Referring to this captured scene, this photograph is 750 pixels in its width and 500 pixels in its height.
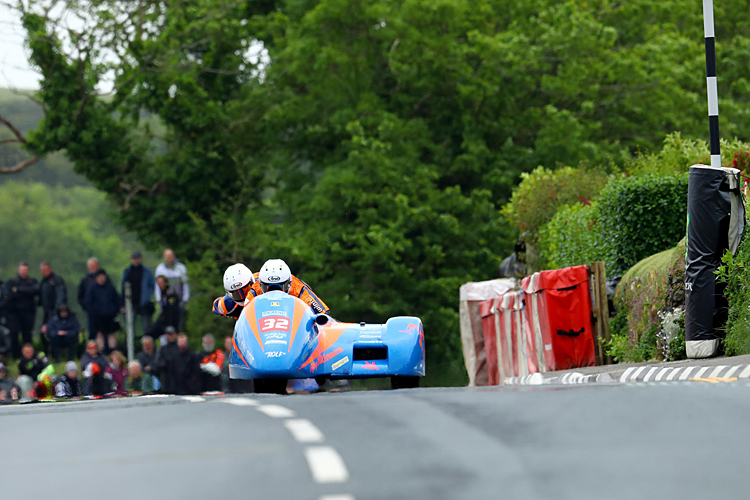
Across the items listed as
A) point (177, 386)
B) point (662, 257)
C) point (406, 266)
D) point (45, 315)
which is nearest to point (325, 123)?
point (406, 266)

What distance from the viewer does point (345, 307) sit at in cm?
3388

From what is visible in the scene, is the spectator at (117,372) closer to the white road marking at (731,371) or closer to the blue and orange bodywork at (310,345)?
the blue and orange bodywork at (310,345)

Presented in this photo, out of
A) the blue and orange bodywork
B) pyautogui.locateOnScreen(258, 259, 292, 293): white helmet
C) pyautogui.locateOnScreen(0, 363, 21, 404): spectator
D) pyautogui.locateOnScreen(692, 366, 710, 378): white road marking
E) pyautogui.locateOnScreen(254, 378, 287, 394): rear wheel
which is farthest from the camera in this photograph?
pyautogui.locateOnScreen(0, 363, 21, 404): spectator

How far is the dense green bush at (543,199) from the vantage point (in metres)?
24.6

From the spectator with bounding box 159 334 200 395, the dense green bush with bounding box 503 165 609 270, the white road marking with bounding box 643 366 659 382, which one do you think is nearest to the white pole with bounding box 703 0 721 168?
the white road marking with bounding box 643 366 659 382

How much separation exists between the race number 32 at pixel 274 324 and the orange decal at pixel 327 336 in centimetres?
53

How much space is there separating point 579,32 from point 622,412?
31554 mm

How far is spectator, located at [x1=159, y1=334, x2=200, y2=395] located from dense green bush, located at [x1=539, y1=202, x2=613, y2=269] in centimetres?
627

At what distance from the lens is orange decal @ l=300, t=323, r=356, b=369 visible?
1371 cm

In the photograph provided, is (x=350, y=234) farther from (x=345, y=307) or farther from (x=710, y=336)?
(x=710, y=336)

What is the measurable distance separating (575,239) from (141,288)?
27.7 ft

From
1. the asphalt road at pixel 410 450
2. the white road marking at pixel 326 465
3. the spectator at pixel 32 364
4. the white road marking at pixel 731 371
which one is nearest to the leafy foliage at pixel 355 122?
the spectator at pixel 32 364

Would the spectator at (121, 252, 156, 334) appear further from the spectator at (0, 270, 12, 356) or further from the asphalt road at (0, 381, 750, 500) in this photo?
the asphalt road at (0, 381, 750, 500)

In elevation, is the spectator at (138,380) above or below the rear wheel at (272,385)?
below
